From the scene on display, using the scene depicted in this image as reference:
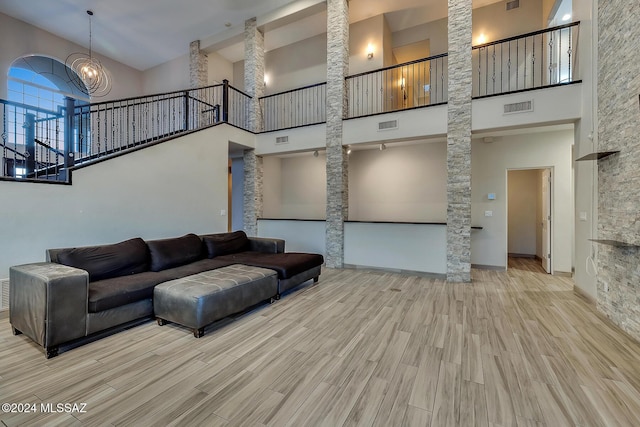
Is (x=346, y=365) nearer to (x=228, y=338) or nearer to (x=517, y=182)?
(x=228, y=338)

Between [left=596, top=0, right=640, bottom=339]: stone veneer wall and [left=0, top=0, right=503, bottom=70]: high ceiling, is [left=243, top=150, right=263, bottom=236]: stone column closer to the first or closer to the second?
[left=0, top=0, right=503, bottom=70]: high ceiling

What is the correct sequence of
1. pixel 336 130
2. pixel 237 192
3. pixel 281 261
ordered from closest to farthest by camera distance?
pixel 281 261 → pixel 336 130 → pixel 237 192

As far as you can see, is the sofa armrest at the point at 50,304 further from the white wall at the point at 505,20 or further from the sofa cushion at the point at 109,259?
the white wall at the point at 505,20

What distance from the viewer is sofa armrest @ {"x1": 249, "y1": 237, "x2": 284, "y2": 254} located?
5191 millimetres

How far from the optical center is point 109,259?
11.0 ft

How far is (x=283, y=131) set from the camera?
6848mm

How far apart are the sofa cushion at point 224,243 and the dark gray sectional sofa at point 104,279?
0.02 m

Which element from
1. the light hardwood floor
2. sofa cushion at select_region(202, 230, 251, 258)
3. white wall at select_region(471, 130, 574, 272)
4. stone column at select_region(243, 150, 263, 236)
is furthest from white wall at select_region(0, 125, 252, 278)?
white wall at select_region(471, 130, 574, 272)

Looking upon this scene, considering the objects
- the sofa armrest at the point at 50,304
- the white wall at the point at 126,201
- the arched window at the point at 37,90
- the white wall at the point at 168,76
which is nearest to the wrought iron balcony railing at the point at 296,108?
the white wall at the point at 126,201

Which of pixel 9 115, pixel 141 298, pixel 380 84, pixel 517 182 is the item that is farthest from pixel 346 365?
pixel 9 115

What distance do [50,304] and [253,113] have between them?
5.89m

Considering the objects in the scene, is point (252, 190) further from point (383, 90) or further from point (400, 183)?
point (383, 90)

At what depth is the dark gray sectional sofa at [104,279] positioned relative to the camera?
2422mm

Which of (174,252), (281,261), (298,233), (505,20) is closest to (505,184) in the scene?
(505,20)
